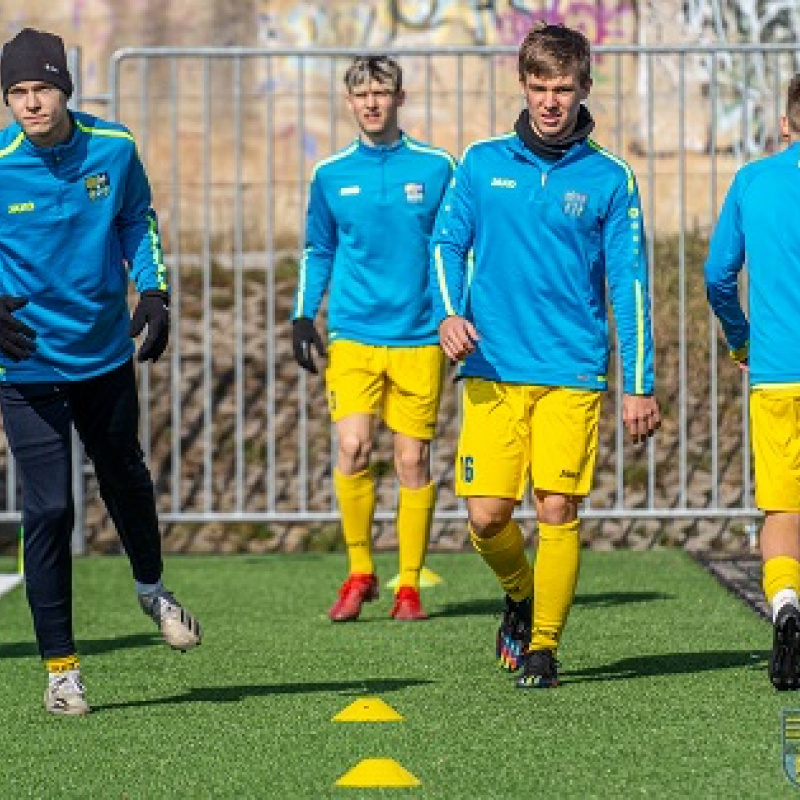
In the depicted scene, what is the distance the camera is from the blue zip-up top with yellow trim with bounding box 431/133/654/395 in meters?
8.37

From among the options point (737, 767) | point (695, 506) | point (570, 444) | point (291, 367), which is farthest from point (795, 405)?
point (291, 367)

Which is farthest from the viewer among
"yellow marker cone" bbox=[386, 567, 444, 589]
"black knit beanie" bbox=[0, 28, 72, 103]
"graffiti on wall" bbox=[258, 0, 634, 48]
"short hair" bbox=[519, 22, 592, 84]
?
"graffiti on wall" bbox=[258, 0, 634, 48]

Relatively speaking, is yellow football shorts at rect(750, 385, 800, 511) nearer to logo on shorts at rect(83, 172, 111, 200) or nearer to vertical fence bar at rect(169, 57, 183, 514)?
logo on shorts at rect(83, 172, 111, 200)

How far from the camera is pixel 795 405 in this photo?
8188 mm

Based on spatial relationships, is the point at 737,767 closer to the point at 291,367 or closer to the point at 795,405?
the point at 795,405

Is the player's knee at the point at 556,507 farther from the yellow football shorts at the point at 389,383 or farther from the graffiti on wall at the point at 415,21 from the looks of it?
the graffiti on wall at the point at 415,21

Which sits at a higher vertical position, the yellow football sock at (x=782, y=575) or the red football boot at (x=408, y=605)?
the yellow football sock at (x=782, y=575)

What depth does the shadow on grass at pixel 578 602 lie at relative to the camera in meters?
10.9

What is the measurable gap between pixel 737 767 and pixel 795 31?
12429 mm

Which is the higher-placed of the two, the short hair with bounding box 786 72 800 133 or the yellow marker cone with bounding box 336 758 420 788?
the short hair with bounding box 786 72 800 133

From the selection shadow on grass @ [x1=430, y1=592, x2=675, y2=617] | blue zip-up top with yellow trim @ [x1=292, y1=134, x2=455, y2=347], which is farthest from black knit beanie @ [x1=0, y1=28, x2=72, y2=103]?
shadow on grass @ [x1=430, y1=592, x2=675, y2=617]

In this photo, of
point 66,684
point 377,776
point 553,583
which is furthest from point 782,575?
point 66,684

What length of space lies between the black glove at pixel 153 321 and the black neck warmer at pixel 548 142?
4.05 feet

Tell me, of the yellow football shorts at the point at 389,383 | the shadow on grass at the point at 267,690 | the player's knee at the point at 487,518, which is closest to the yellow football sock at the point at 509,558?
the player's knee at the point at 487,518
